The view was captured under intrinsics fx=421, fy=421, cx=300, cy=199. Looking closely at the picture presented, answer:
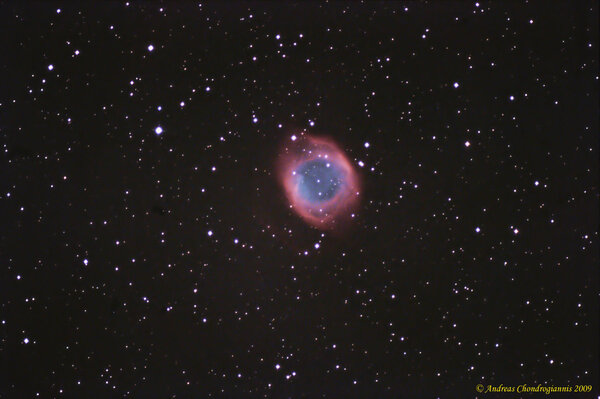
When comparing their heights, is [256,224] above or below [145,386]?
above

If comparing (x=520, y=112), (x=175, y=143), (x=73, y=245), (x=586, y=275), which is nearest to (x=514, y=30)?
(x=520, y=112)

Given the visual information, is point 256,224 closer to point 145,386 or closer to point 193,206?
point 193,206
